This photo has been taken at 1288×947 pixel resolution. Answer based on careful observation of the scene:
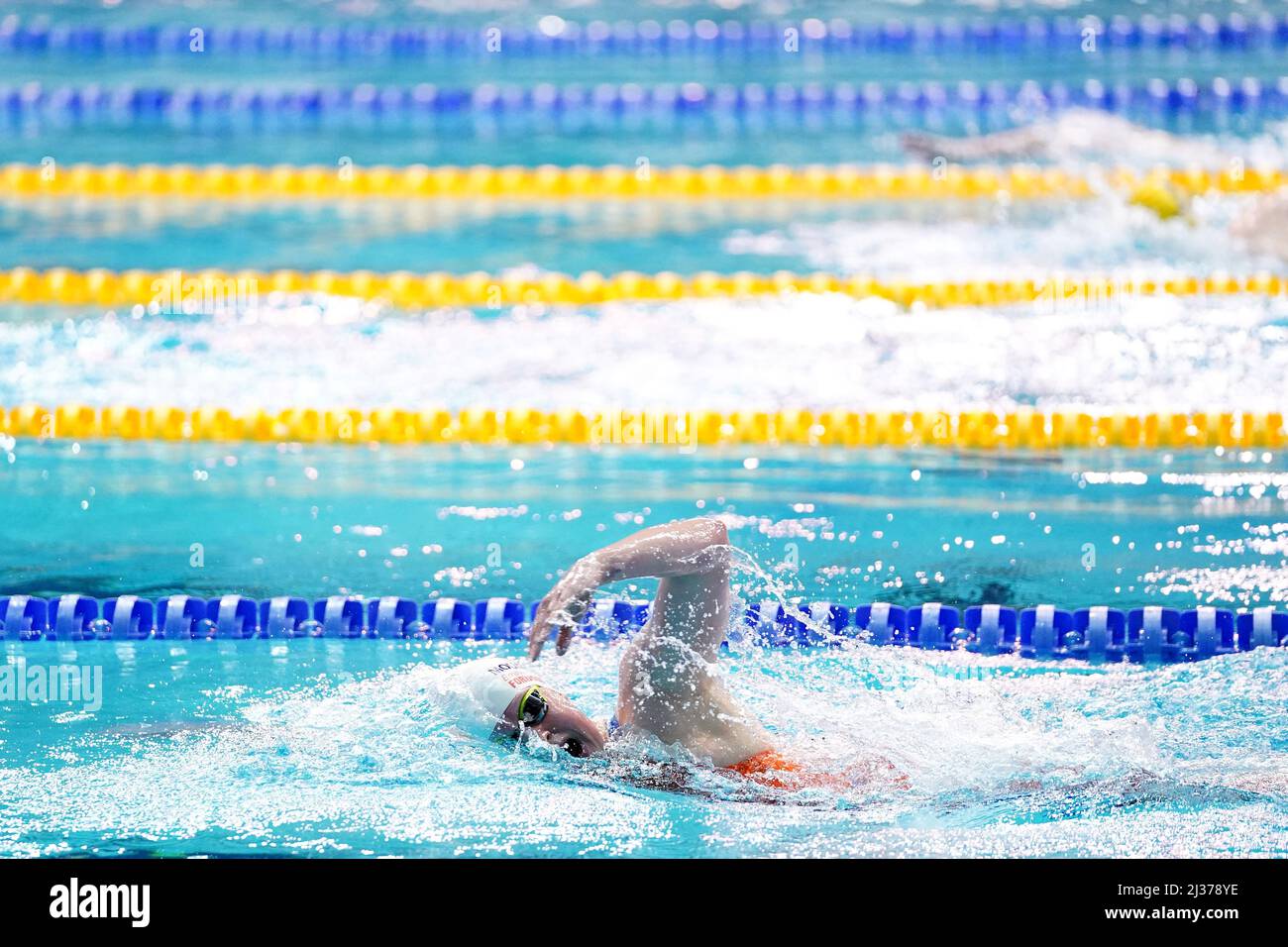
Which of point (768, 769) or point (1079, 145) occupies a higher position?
point (1079, 145)

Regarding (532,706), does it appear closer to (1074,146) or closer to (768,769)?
(768,769)

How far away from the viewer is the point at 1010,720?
3.21m

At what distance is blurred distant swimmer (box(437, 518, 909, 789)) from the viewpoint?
9.27ft

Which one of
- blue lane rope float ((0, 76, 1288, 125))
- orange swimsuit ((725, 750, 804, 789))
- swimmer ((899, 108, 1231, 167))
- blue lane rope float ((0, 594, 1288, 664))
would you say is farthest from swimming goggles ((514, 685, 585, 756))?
blue lane rope float ((0, 76, 1288, 125))

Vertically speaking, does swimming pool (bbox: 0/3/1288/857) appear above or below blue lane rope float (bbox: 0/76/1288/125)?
below

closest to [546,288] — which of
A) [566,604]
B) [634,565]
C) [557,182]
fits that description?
[557,182]

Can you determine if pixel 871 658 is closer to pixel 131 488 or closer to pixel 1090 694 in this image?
pixel 1090 694

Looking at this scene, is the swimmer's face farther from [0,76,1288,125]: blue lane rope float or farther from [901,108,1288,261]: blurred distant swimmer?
[0,76,1288,125]: blue lane rope float

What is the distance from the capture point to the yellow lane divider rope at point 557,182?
7332mm

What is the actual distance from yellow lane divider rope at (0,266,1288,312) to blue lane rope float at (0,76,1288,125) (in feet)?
7.37

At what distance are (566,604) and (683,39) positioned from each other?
7362mm

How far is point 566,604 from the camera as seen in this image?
2.53 m

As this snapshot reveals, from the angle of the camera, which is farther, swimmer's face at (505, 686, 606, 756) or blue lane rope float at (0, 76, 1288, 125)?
blue lane rope float at (0, 76, 1288, 125)
